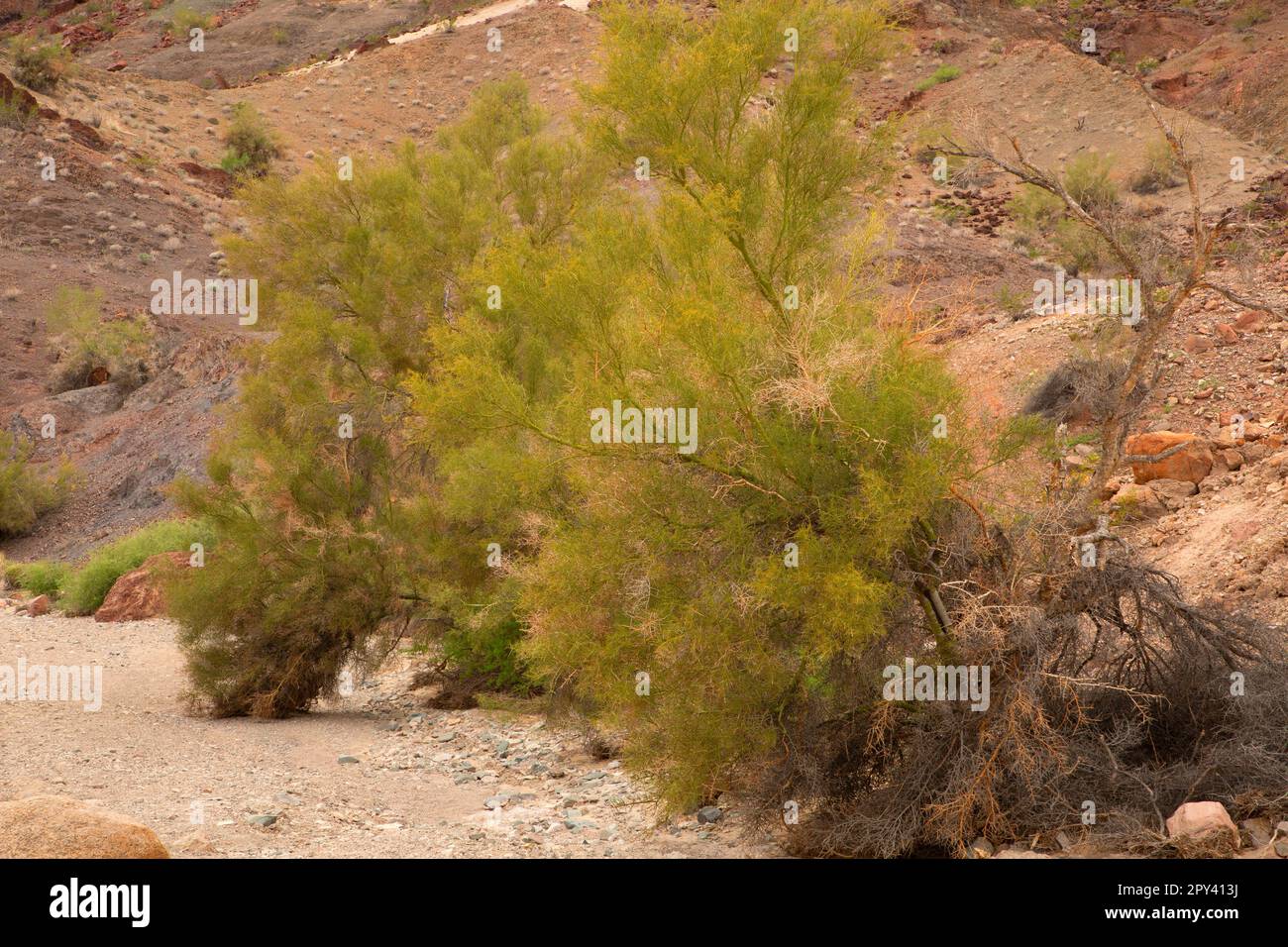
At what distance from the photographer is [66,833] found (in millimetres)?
6242

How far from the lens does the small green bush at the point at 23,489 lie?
2536cm

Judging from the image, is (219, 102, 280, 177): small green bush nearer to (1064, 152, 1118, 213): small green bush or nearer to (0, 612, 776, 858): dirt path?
(1064, 152, 1118, 213): small green bush

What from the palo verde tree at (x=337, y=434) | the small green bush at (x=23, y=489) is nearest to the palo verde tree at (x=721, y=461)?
the palo verde tree at (x=337, y=434)

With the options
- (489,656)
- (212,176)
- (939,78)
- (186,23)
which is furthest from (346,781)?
(186,23)

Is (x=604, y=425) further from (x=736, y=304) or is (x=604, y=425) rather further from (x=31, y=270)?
(x=31, y=270)

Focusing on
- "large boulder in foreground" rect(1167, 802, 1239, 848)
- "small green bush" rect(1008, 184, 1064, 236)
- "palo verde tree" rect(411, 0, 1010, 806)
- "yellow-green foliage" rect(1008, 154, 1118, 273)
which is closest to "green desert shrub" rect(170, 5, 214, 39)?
"yellow-green foliage" rect(1008, 154, 1118, 273)

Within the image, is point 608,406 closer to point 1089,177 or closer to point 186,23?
point 1089,177

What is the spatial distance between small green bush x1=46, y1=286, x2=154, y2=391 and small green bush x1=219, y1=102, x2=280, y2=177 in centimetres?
995

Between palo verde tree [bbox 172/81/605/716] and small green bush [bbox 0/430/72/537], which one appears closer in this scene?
palo verde tree [bbox 172/81/605/716]

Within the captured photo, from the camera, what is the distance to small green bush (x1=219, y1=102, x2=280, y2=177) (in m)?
40.5

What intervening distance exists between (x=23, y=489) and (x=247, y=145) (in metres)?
19.3

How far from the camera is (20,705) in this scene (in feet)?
41.5

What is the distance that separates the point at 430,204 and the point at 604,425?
9.00 meters

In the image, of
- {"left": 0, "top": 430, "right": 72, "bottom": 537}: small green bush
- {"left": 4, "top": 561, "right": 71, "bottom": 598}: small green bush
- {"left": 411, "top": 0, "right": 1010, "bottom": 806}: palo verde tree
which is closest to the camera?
{"left": 411, "top": 0, "right": 1010, "bottom": 806}: palo verde tree
